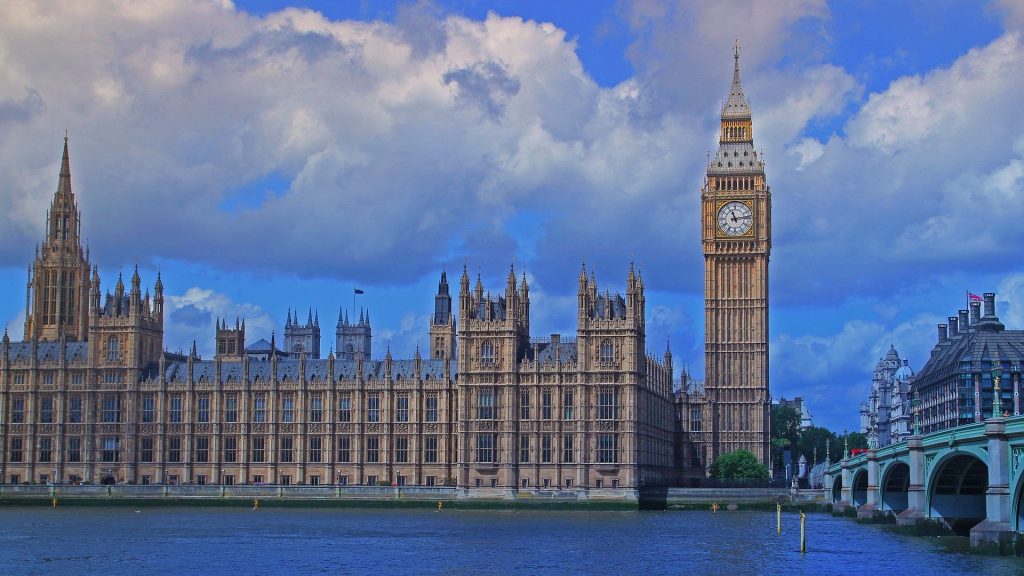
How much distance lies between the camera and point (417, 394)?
163125 millimetres

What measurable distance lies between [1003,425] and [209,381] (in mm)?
105669

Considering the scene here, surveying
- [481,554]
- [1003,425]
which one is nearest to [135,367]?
[481,554]

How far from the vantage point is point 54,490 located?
158750mm

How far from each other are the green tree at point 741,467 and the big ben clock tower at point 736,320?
29.2ft

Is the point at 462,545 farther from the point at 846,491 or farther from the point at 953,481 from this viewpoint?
the point at 846,491

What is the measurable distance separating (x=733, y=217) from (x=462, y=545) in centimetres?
8904

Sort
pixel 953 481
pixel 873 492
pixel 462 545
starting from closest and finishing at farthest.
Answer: pixel 953 481, pixel 462 545, pixel 873 492

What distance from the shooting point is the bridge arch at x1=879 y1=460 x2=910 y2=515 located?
124m

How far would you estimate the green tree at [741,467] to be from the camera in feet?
557

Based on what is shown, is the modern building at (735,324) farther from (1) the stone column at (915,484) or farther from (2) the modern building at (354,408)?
(1) the stone column at (915,484)

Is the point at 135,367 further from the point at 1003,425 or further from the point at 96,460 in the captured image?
the point at 1003,425

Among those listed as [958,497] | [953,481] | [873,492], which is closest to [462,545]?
[953,481]

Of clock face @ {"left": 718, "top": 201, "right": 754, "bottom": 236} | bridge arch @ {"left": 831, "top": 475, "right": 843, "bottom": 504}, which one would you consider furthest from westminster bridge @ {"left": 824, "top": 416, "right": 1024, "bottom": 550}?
clock face @ {"left": 718, "top": 201, "right": 754, "bottom": 236}

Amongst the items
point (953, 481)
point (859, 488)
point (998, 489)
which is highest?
point (998, 489)
